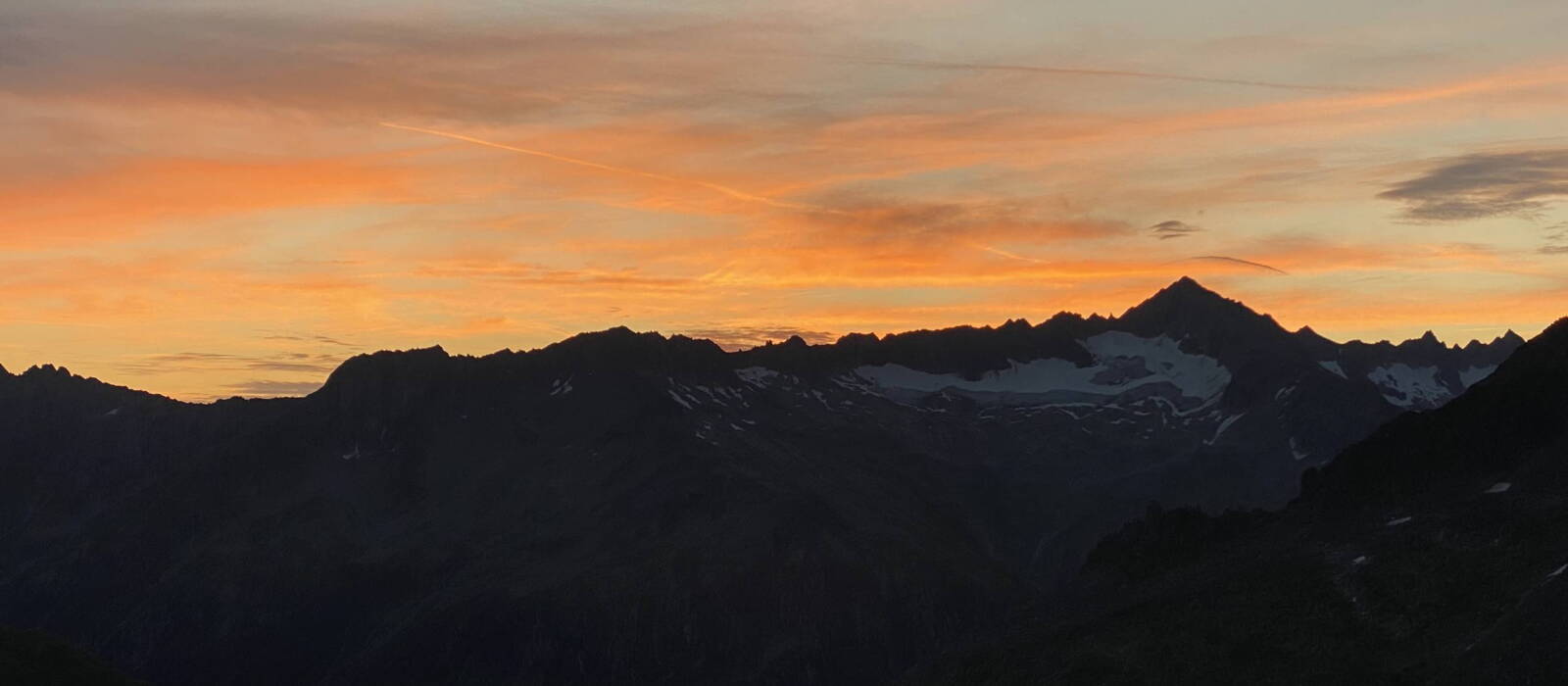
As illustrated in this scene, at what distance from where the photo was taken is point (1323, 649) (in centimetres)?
19975

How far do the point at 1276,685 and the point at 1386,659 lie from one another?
13.0m

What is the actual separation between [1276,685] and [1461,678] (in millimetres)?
26278

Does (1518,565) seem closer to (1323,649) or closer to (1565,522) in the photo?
(1565,522)

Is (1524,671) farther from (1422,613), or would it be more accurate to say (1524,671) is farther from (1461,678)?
(1422,613)

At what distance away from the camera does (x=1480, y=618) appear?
619 ft

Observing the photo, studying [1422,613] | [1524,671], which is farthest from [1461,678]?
[1422,613]

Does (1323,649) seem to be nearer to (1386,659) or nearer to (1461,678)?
(1386,659)

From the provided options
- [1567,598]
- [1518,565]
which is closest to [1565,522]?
[1518,565]

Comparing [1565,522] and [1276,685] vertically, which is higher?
[1565,522]

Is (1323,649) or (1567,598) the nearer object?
(1567,598)

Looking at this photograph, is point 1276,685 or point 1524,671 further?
point 1276,685

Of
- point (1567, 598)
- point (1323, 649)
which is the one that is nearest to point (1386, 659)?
point (1323, 649)

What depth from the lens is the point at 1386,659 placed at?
191250 millimetres

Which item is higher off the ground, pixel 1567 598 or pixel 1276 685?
pixel 1567 598
